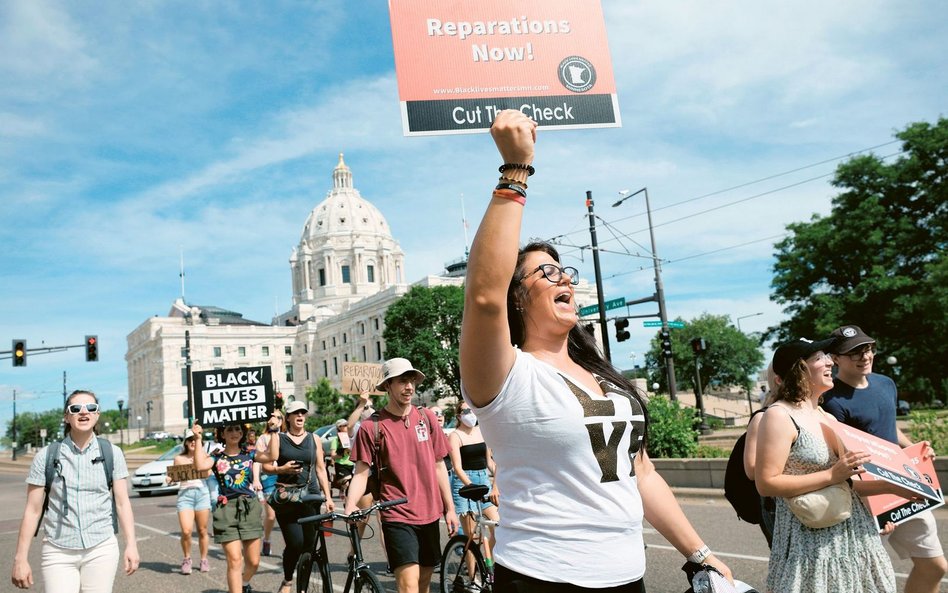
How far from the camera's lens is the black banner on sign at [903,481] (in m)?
3.77

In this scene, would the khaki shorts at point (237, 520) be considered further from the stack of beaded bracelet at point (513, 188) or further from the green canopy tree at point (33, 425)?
the green canopy tree at point (33, 425)

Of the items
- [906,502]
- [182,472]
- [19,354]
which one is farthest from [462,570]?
[19,354]

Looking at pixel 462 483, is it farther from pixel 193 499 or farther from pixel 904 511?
pixel 904 511

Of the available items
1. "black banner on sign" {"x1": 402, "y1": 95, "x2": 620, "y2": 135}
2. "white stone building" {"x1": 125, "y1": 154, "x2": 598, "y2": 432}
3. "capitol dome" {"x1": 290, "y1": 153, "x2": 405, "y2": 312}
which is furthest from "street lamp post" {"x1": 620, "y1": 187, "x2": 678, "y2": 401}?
"capitol dome" {"x1": 290, "y1": 153, "x2": 405, "y2": 312}

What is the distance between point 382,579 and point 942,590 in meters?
5.13

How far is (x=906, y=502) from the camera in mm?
4141

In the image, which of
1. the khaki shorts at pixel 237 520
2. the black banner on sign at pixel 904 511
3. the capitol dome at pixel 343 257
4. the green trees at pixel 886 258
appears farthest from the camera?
the capitol dome at pixel 343 257

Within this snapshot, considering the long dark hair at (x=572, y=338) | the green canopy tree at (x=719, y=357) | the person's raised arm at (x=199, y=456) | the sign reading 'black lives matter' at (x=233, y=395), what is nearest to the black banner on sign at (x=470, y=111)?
the long dark hair at (x=572, y=338)

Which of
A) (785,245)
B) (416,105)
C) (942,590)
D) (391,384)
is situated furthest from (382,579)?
(785,245)

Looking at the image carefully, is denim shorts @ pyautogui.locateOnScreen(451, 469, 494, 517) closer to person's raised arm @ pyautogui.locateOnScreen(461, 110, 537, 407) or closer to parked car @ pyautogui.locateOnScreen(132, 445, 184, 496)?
person's raised arm @ pyautogui.locateOnScreen(461, 110, 537, 407)

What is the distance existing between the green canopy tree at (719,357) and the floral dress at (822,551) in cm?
7636

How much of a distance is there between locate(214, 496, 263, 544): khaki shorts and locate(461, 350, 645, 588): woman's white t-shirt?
5704 millimetres

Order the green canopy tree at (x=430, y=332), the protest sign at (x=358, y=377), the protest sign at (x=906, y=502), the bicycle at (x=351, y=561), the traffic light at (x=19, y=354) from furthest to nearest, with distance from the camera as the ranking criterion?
the green canopy tree at (x=430, y=332)
the traffic light at (x=19, y=354)
the protest sign at (x=358, y=377)
the bicycle at (x=351, y=561)
the protest sign at (x=906, y=502)

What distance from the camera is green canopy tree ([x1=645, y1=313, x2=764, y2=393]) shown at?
260ft
